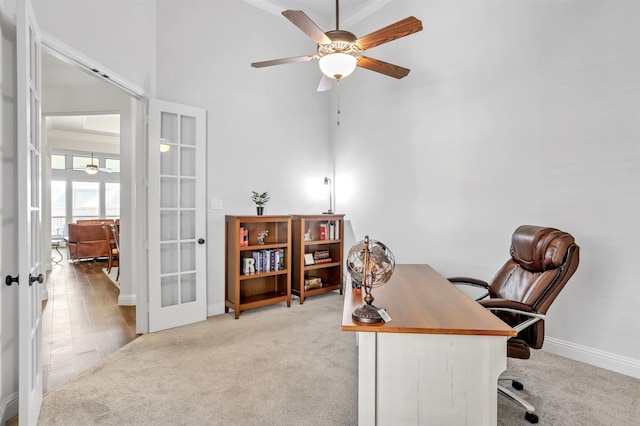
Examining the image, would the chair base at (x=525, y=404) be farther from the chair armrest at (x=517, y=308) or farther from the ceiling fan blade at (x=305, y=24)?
the ceiling fan blade at (x=305, y=24)

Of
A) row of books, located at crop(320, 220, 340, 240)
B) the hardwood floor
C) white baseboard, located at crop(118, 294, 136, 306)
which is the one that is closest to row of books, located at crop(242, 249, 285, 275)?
row of books, located at crop(320, 220, 340, 240)

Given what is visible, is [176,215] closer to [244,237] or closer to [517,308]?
[244,237]

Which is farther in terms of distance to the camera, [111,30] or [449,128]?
[449,128]

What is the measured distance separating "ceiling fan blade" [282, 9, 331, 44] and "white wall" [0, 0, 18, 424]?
1540 mm

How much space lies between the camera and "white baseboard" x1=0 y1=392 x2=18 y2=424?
1.75 meters

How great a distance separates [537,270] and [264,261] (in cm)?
271

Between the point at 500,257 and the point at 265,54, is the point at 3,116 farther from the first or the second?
the point at 500,257

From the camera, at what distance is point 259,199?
4047 millimetres

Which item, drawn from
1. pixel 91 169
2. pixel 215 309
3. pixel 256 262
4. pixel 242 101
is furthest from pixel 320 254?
pixel 91 169

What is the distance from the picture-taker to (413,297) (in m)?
1.86

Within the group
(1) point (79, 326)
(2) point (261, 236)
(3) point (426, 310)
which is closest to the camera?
(3) point (426, 310)

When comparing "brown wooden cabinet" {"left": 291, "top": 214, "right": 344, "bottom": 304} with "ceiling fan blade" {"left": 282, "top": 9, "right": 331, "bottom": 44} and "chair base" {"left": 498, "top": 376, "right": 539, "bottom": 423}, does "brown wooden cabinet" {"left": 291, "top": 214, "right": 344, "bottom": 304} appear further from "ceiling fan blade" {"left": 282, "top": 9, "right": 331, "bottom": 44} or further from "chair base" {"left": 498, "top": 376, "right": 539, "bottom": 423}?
"chair base" {"left": 498, "top": 376, "right": 539, "bottom": 423}

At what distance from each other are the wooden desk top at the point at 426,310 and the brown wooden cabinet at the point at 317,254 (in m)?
2.02

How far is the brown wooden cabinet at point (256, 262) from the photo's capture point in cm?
363
